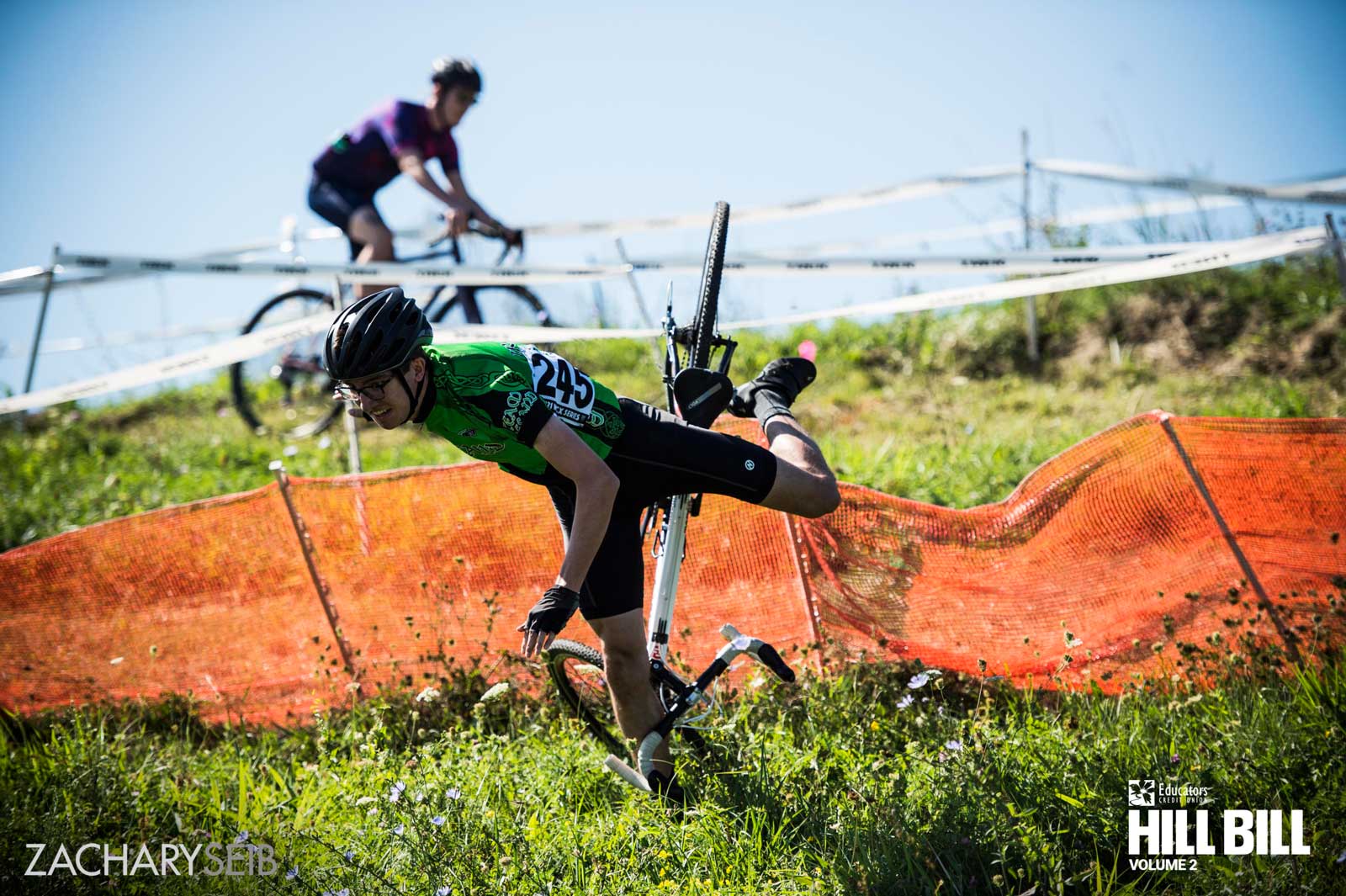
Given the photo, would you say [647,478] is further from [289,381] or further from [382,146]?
[289,381]

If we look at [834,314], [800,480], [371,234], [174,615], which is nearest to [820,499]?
[800,480]

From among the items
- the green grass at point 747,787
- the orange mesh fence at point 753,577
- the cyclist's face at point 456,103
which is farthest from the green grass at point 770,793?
the cyclist's face at point 456,103

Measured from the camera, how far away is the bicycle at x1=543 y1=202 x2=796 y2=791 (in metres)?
3.59

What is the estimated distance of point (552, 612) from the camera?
302 centimetres

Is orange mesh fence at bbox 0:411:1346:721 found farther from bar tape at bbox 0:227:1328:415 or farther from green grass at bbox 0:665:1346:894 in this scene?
bar tape at bbox 0:227:1328:415

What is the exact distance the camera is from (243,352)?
6.58 m

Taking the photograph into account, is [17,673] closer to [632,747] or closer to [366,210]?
[632,747]

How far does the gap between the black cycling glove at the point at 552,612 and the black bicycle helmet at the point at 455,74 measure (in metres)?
5.61

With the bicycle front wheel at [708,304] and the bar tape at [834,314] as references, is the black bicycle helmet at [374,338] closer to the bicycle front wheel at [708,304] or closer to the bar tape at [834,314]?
the bicycle front wheel at [708,304]

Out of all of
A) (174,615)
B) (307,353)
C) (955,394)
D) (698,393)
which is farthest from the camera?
(307,353)

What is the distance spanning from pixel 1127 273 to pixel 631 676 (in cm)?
389

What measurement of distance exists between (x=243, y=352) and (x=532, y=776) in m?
4.01

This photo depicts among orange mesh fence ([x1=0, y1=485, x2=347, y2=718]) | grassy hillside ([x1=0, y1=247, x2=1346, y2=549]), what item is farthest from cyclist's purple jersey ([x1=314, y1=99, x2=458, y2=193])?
orange mesh fence ([x1=0, y1=485, x2=347, y2=718])

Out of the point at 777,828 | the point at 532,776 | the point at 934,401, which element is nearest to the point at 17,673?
the point at 532,776
